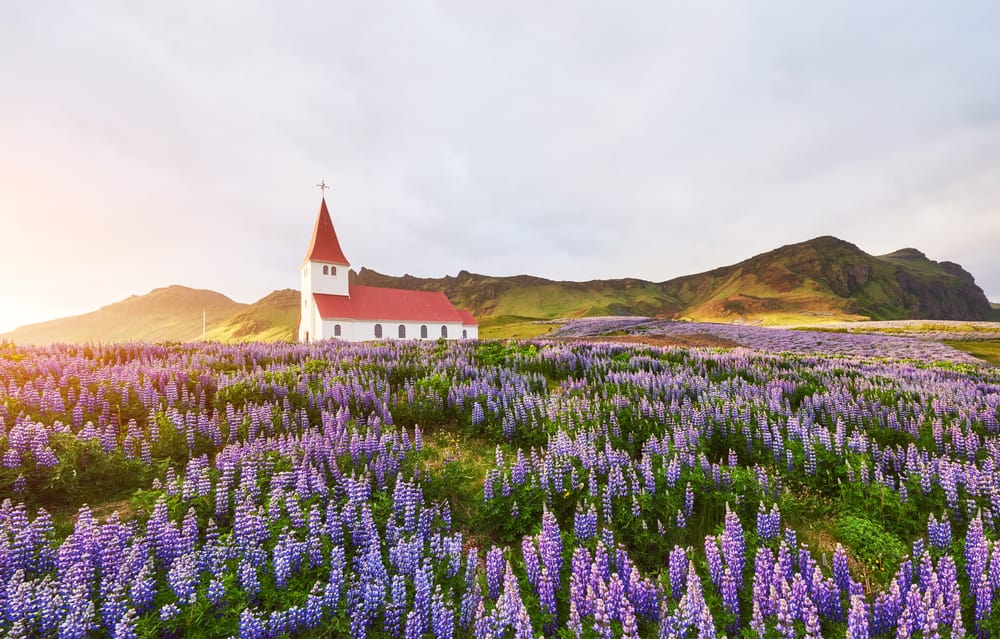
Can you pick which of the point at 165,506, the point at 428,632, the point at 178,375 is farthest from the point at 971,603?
the point at 178,375

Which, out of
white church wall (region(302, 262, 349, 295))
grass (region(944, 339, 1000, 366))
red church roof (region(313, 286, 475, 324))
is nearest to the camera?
grass (region(944, 339, 1000, 366))

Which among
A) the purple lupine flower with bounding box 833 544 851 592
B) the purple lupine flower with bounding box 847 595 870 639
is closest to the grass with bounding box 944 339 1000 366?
the purple lupine flower with bounding box 833 544 851 592

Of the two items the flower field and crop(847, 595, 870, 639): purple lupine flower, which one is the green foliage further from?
crop(847, 595, 870, 639): purple lupine flower

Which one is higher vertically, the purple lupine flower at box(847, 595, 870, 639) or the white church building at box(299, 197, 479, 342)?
the white church building at box(299, 197, 479, 342)

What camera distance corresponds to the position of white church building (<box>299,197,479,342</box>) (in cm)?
6550

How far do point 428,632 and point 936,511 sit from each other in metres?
5.37

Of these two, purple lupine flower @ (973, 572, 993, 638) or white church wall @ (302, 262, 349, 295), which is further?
white church wall @ (302, 262, 349, 295)

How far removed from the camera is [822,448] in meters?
5.65

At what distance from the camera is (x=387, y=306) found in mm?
73062

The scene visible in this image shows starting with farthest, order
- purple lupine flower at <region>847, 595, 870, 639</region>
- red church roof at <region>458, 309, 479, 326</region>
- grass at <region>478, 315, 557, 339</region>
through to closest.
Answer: red church roof at <region>458, 309, 479, 326</region>, grass at <region>478, 315, 557, 339</region>, purple lupine flower at <region>847, 595, 870, 639</region>

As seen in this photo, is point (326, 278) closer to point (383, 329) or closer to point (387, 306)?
point (387, 306)

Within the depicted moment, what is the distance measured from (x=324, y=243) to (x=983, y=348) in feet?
254

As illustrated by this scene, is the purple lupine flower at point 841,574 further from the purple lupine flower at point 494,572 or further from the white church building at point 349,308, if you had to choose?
the white church building at point 349,308

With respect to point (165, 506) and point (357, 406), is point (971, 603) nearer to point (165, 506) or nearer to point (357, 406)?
point (165, 506)
